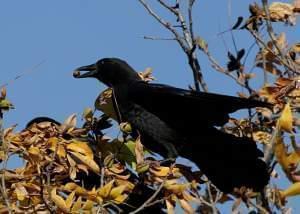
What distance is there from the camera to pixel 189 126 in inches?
206

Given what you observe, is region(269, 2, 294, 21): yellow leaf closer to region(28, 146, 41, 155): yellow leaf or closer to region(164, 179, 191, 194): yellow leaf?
region(164, 179, 191, 194): yellow leaf

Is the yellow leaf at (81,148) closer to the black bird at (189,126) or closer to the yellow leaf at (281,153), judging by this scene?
the black bird at (189,126)

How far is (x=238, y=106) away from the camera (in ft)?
13.9

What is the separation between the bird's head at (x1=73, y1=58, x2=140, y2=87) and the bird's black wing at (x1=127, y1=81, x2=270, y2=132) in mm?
245

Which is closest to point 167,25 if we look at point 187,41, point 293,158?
point 187,41

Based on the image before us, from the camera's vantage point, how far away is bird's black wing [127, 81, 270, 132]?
14.7 ft

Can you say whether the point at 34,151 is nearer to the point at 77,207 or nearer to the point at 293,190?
the point at 77,207

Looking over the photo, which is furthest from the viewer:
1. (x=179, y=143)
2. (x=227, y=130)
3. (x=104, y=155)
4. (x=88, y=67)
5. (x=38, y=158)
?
(x=88, y=67)

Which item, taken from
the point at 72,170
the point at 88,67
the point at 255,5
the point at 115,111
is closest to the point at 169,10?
the point at 255,5

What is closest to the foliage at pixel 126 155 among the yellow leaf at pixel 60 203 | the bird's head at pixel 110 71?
the yellow leaf at pixel 60 203

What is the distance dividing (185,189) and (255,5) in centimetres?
102

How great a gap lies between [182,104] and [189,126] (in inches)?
7.7

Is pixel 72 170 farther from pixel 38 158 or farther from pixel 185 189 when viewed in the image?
pixel 185 189

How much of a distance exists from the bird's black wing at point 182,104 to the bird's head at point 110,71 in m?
0.25
